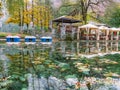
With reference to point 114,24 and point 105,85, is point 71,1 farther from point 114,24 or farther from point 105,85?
point 105,85

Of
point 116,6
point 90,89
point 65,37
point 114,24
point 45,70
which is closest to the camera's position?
point 90,89

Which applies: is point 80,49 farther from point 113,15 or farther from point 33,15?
point 113,15

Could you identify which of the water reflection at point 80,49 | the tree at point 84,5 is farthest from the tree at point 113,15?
the water reflection at point 80,49

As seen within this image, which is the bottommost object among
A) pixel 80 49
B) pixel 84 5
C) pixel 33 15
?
pixel 80 49

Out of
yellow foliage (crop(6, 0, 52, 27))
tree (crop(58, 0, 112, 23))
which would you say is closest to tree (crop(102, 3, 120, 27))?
tree (crop(58, 0, 112, 23))

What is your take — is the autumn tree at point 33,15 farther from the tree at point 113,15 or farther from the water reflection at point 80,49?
the water reflection at point 80,49

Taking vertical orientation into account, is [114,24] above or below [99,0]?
below

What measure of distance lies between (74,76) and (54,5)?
32271 millimetres

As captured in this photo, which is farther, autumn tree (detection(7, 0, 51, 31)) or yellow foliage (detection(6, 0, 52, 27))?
yellow foliage (detection(6, 0, 52, 27))

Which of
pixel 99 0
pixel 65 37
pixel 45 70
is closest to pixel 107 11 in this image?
pixel 99 0

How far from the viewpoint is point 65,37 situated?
25.5 metres

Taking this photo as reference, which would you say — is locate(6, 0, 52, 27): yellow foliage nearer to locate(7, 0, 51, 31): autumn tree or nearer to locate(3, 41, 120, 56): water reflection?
locate(7, 0, 51, 31): autumn tree

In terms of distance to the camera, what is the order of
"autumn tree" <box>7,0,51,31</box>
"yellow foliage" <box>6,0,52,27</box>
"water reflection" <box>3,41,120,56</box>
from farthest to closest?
"yellow foliage" <box>6,0,52,27</box> → "autumn tree" <box>7,0,51,31</box> → "water reflection" <box>3,41,120,56</box>

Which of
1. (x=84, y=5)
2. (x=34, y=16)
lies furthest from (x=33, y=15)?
(x=84, y=5)
